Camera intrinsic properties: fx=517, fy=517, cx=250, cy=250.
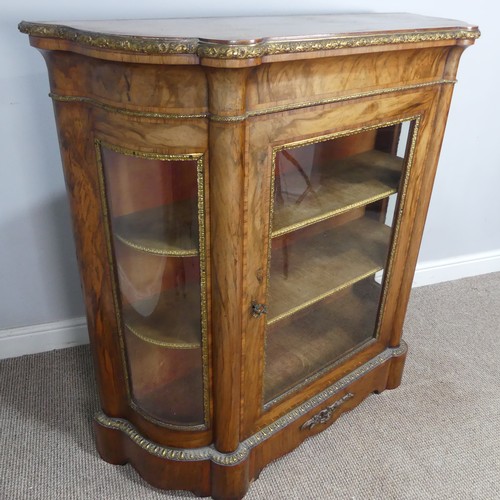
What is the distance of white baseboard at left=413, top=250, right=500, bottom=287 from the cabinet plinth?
0.60 m

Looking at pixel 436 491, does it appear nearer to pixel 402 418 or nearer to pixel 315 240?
pixel 402 418

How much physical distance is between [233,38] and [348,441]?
2.93 feet

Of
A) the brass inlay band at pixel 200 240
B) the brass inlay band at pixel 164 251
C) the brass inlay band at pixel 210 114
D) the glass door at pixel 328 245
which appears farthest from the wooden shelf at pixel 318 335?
the brass inlay band at pixel 210 114

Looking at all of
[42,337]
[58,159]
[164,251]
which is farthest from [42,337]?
[164,251]

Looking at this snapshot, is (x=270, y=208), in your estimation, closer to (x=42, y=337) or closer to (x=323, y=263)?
(x=323, y=263)

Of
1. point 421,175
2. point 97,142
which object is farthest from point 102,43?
point 421,175

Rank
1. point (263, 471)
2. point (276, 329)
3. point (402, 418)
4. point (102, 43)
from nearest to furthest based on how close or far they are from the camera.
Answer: point (102, 43), point (276, 329), point (263, 471), point (402, 418)

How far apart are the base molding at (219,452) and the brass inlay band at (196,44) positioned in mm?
693

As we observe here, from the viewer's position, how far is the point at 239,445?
0.97m

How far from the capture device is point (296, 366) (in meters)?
1.05

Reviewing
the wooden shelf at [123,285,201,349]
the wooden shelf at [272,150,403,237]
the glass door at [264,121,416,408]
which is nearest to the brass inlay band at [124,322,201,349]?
the wooden shelf at [123,285,201,349]

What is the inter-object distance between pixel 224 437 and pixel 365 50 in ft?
2.28

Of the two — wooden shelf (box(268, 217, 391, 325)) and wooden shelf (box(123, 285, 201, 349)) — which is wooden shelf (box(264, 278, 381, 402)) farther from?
wooden shelf (box(123, 285, 201, 349))

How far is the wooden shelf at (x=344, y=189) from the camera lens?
88 cm
